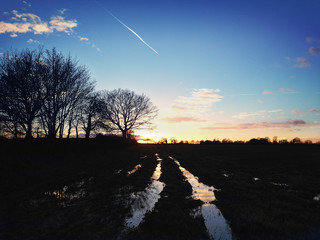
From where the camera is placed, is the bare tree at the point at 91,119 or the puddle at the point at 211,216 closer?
the puddle at the point at 211,216

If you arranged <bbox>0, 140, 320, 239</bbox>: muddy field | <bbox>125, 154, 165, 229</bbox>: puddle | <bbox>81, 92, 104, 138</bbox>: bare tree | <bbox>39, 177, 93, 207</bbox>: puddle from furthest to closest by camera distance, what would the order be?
<bbox>81, 92, 104, 138</bbox>: bare tree → <bbox>39, 177, 93, 207</bbox>: puddle → <bbox>125, 154, 165, 229</bbox>: puddle → <bbox>0, 140, 320, 239</bbox>: muddy field

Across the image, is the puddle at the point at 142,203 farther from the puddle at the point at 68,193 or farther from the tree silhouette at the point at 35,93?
the tree silhouette at the point at 35,93

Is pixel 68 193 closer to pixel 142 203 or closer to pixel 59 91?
pixel 142 203

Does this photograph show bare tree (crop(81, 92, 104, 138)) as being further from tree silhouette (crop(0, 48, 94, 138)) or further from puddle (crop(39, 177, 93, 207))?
puddle (crop(39, 177, 93, 207))

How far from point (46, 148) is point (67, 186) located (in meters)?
12.1

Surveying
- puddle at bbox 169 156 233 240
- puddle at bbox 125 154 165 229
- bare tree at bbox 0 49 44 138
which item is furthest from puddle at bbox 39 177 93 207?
bare tree at bbox 0 49 44 138

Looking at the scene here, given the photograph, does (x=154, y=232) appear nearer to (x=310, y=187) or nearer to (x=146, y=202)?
(x=146, y=202)

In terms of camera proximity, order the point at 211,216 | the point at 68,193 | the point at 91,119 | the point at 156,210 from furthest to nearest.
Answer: the point at 91,119 < the point at 68,193 < the point at 156,210 < the point at 211,216

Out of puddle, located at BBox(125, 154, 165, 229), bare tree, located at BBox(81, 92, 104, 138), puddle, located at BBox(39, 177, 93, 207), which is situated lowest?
puddle, located at BBox(39, 177, 93, 207)

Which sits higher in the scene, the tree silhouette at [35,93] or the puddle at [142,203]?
the tree silhouette at [35,93]

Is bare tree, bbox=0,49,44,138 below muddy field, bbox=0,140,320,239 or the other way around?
the other way around

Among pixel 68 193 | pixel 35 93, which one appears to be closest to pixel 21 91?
pixel 35 93

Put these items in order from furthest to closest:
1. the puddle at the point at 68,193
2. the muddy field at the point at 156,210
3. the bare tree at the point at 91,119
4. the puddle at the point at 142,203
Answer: the bare tree at the point at 91,119, the puddle at the point at 68,193, the puddle at the point at 142,203, the muddy field at the point at 156,210

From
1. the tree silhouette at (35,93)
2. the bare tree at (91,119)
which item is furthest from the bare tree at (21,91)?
the bare tree at (91,119)
